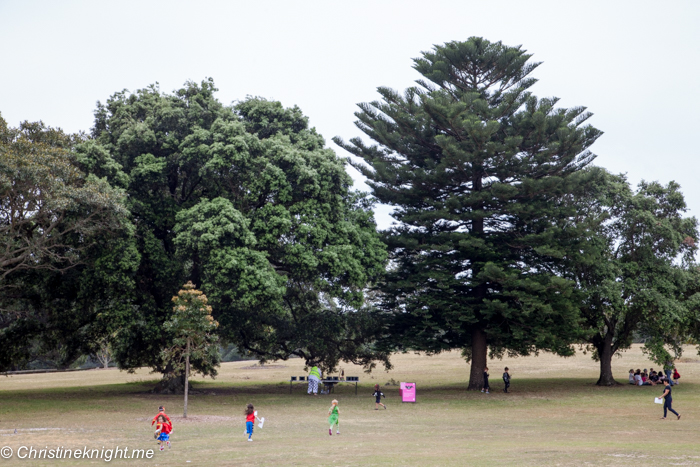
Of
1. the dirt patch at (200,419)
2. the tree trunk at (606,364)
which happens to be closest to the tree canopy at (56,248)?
the dirt patch at (200,419)

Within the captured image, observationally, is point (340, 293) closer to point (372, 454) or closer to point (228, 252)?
point (228, 252)

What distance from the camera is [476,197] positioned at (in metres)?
28.9

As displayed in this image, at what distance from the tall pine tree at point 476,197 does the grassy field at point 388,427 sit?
3.45 metres

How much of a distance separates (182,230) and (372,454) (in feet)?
50.3

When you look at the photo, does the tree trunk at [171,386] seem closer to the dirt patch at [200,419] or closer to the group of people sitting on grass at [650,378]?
the dirt patch at [200,419]

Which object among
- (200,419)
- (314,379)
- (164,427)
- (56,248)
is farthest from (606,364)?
(56,248)

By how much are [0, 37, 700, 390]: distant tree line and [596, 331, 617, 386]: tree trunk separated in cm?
12

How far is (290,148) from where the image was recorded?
1073 inches

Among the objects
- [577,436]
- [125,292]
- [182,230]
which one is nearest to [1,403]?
[125,292]

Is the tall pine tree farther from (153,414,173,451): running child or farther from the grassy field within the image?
(153,414,173,451): running child

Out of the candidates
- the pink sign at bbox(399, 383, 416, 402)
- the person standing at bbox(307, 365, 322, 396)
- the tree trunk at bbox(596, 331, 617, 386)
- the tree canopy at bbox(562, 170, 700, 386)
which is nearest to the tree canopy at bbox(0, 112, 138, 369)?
the person standing at bbox(307, 365, 322, 396)

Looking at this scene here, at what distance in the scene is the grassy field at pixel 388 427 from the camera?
12234 millimetres

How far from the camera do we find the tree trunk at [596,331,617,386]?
32812 millimetres

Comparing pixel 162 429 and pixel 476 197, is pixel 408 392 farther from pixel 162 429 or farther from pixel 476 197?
pixel 162 429
